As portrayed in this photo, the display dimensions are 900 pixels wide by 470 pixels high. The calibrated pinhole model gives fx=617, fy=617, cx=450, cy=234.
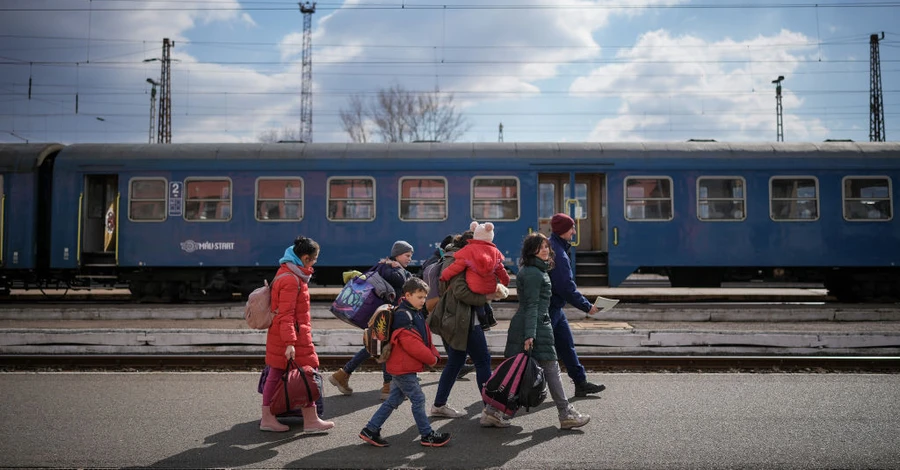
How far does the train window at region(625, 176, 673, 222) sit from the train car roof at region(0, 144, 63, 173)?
1234 centimetres

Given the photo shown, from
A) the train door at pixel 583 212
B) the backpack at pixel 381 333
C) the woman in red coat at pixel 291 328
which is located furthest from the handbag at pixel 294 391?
the train door at pixel 583 212

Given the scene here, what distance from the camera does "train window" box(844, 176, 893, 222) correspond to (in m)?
12.8

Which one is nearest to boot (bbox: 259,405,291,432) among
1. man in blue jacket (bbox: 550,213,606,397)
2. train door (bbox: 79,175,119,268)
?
man in blue jacket (bbox: 550,213,606,397)

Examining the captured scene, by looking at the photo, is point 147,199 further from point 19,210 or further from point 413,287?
point 413,287

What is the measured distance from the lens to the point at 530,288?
506cm

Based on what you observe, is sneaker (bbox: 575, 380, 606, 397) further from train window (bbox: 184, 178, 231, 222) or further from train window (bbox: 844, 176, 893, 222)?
train window (bbox: 844, 176, 893, 222)

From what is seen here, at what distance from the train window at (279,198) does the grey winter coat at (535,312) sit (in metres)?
8.55

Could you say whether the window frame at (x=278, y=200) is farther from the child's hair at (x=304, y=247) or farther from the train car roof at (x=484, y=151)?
the child's hair at (x=304, y=247)

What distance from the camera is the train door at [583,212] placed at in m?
12.8

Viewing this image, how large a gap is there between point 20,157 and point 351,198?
703 cm

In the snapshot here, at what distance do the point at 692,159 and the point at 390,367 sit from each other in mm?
10120

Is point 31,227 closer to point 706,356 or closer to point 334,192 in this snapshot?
point 334,192

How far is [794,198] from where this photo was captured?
12781 millimetres

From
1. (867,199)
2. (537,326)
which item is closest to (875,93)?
(867,199)
